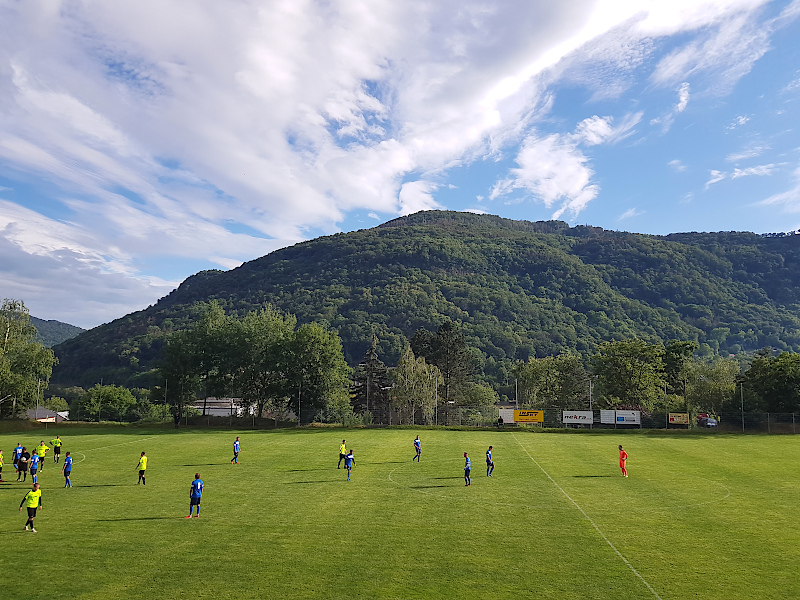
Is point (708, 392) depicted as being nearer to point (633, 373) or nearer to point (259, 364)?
point (633, 373)

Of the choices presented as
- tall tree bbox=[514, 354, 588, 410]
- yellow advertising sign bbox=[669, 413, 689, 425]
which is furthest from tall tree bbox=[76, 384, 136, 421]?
yellow advertising sign bbox=[669, 413, 689, 425]

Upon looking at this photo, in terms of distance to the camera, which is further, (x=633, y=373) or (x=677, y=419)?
(x=633, y=373)

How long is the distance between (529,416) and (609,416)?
32.2 feet

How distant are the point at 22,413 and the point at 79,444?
35.3 m

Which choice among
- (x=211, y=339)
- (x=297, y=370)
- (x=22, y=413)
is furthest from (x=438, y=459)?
(x=22, y=413)

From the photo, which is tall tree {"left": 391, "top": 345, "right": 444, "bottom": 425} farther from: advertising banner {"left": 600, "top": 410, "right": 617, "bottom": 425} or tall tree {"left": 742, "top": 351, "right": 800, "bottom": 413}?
tall tree {"left": 742, "top": 351, "right": 800, "bottom": 413}

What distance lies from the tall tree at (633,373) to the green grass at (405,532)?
1732 inches

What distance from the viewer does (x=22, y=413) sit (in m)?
73.7

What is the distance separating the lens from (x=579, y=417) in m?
70.4

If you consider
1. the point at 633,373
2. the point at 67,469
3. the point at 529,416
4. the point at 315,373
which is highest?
the point at 633,373

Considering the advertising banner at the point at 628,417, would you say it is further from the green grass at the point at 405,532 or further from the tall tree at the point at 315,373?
the tall tree at the point at 315,373

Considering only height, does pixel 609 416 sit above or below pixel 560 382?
below

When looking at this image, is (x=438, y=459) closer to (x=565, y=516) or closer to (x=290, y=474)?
(x=290, y=474)

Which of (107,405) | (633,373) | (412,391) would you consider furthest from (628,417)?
(107,405)
